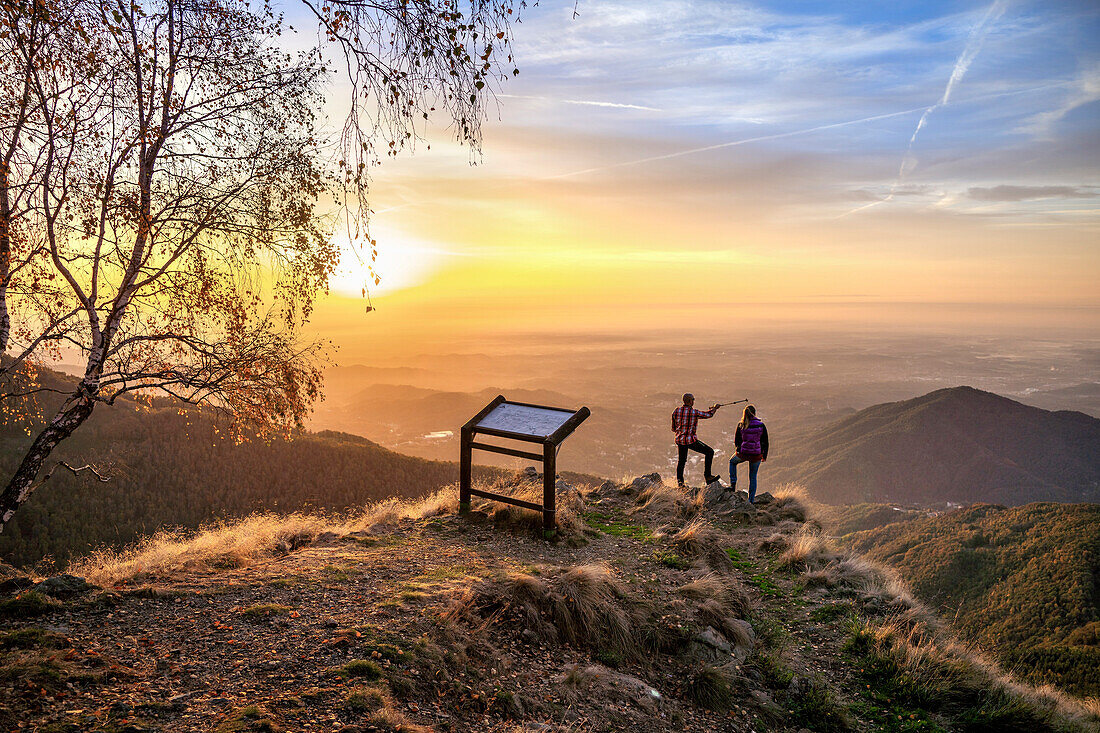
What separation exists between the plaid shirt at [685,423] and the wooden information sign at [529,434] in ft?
11.5

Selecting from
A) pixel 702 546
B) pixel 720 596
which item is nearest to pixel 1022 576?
pixel 702 546

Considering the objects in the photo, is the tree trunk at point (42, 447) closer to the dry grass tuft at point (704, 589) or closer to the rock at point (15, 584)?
the rock at point (15, 584)

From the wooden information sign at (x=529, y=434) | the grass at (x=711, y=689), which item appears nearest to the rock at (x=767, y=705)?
the grass at (x=711, y=689)

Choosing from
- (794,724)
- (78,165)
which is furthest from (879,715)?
(78,165)

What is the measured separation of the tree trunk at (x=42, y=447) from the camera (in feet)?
28.5

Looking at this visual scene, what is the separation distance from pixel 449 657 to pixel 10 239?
846cm

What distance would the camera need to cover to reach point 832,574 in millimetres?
10227

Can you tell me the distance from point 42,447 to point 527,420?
26.9 ft

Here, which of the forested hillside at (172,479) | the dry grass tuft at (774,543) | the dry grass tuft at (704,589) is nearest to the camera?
the dry grass tuft at (704,589)

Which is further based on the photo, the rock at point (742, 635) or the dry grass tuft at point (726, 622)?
the dry grass tuft at point (726, 622)

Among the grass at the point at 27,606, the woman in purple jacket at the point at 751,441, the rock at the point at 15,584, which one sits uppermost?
the woman in purple jacket at the point at 751,441

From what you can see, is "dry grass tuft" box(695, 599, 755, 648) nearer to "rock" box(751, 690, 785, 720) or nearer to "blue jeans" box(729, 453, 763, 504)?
"rock" box(751, 690, 785, 720)

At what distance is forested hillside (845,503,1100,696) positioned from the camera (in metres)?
42.4

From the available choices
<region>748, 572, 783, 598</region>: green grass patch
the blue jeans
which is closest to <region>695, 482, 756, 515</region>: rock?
the blue jeans
